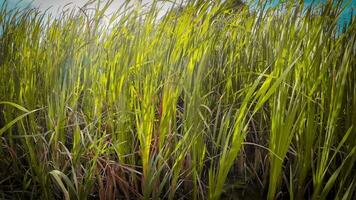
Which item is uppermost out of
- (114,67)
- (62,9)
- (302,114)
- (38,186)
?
(62,9)

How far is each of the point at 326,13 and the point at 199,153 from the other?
373 mm

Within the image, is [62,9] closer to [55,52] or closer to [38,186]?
[55,52]

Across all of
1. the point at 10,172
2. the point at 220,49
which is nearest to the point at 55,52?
the point at 10,172

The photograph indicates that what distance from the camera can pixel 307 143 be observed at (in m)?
0.66

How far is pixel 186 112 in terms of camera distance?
0.72m

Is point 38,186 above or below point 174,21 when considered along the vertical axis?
below

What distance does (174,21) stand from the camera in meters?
0.92

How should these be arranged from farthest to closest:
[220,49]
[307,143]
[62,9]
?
[62,9] → [220,49] → [307,143]

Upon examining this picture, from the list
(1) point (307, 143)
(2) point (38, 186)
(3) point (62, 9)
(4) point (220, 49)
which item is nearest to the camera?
(1) point (307, 143)

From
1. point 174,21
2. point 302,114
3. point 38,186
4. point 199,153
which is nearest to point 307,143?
point 302,114

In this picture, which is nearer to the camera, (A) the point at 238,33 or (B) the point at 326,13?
(B) the point at 326,13

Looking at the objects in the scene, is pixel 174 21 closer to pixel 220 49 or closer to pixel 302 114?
pixel 220 49

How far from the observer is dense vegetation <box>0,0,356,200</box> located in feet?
2.14

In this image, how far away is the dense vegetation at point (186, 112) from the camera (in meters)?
0.65
